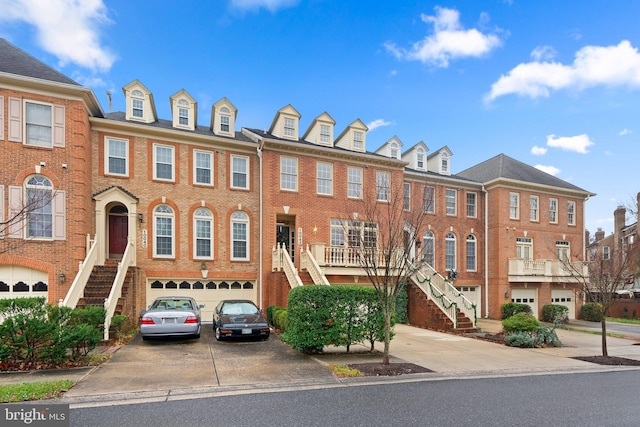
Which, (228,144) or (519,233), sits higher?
(228,144)

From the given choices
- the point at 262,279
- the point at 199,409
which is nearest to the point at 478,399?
the point at 199,409

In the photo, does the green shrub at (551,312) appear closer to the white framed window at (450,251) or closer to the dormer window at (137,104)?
the white framed window at (450,251)

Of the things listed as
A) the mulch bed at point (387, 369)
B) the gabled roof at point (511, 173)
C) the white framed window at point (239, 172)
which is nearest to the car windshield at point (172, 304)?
the mulch bed at point (387, 369)

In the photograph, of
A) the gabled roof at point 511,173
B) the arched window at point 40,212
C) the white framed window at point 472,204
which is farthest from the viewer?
the gabled roof at point 511,173

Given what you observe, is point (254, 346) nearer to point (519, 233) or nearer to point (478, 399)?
point (478, 399)

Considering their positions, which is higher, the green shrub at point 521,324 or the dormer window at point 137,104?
the dormer window at point 137,104

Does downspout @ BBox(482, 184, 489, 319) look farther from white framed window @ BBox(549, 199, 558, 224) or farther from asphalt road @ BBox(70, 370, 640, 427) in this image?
asphalt road @ BBox(70, 370, 640, 427)

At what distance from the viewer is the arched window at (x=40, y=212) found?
Answer: 1438 cm

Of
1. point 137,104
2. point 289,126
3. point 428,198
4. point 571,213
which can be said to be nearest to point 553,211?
point 571,213

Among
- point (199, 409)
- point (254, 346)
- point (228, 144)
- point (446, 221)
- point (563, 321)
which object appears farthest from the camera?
point (446, 221)

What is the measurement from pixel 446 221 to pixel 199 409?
20.0 m

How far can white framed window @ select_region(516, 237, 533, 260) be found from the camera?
964 inches

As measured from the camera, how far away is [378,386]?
7906 millimetres

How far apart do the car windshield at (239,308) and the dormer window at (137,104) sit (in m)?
9.93
